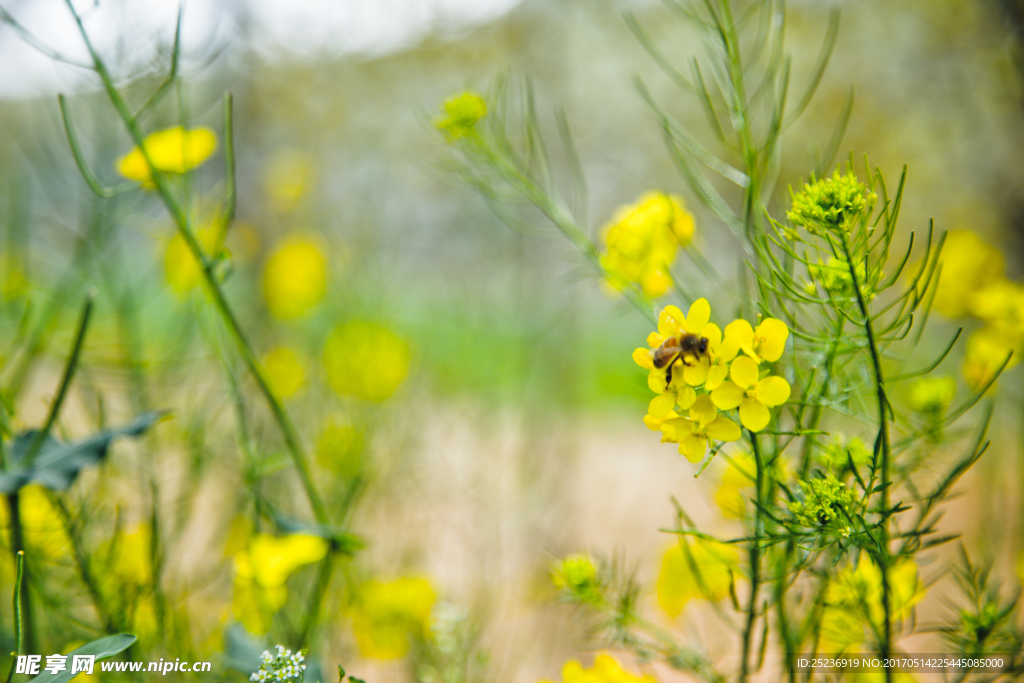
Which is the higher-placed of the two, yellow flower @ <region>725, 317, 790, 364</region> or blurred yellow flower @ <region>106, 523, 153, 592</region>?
yellow flower @ <region>725, 317, 790, 364</region>

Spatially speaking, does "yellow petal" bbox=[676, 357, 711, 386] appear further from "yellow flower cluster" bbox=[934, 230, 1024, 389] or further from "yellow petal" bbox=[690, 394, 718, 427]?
"yellow flower cluster" bbox=[934, 230, 1024, 389]

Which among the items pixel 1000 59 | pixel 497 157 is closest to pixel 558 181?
pixel 1000 59

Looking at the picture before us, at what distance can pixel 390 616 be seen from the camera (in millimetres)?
676

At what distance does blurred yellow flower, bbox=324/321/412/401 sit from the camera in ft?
3.42

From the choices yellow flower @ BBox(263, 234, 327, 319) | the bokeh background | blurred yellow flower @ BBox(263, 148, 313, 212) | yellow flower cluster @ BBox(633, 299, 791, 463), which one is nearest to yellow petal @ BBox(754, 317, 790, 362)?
yellow flower cluster @ BBox(633, 299, 791, 463)

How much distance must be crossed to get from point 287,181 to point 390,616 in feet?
3.48

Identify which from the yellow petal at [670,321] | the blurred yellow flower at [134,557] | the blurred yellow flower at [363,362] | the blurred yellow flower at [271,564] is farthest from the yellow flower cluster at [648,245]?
the blurred yellow flower at [363,362]

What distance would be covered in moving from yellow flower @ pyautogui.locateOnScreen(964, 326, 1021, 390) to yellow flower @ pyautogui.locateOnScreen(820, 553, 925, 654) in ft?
0.60

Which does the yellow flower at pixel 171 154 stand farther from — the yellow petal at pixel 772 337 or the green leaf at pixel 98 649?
the yellow petal at pixel 772 337

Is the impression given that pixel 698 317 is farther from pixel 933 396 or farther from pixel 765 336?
pixel 933 396

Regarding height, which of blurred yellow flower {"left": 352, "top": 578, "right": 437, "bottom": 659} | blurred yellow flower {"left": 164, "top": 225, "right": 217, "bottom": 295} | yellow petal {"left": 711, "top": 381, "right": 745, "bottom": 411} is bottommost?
blurred yellow flower {"left": 352, "top": 578, "right": 437, "bottom": 659}

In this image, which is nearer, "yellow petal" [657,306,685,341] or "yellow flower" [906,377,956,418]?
"yellow petal" [657,306,685,341]

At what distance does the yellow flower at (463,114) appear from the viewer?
47 centimetres

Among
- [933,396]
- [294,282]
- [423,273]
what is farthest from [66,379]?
[423,273]
